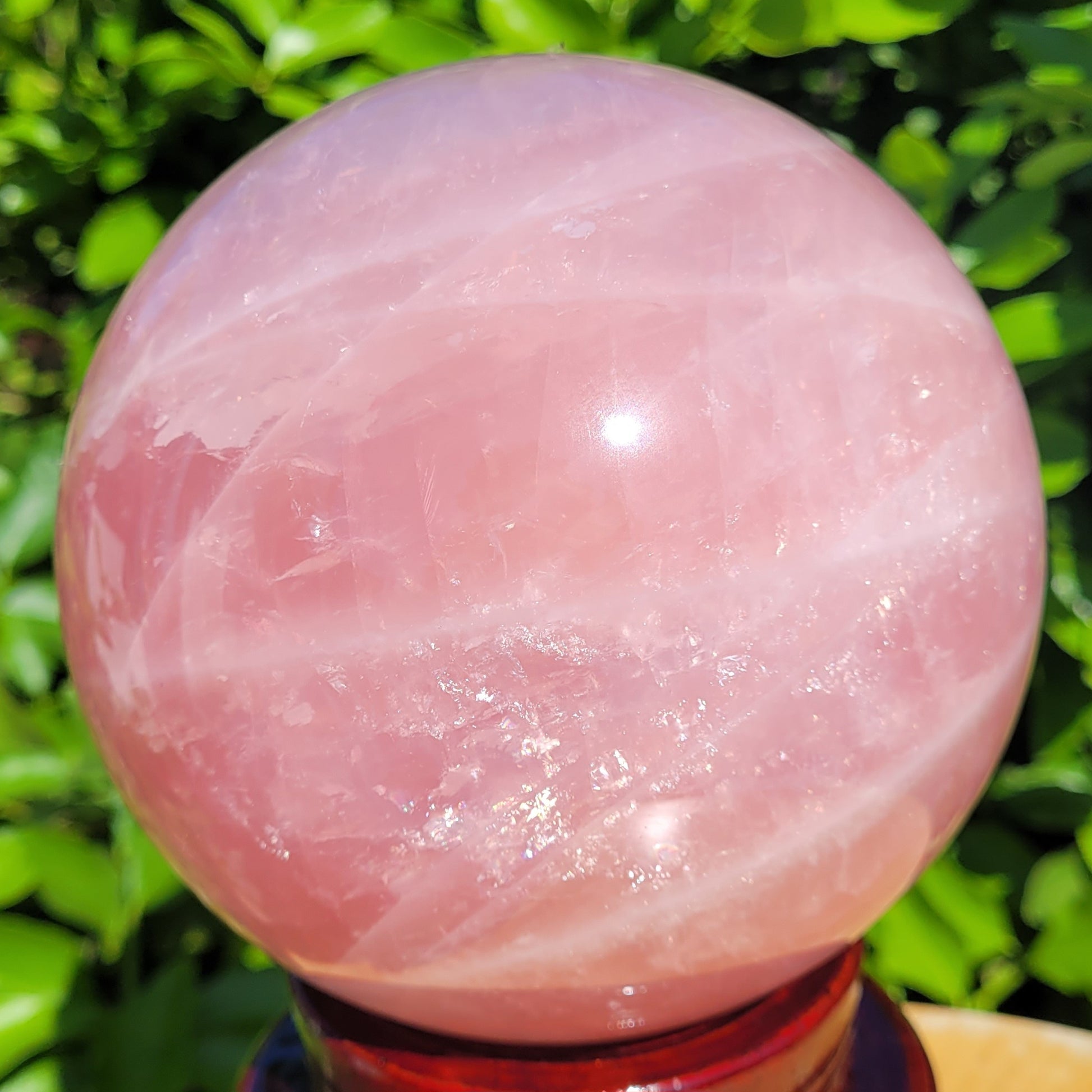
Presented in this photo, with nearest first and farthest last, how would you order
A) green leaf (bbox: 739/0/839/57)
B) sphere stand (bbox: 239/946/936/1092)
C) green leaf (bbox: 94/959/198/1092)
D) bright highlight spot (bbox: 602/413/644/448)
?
1. bright highlight spot (bbox: 602/413/644/448)
2. sphere stand (bbox: 239/946/936/1092)
3. green leaf (bbox: 739/0/839/57)
4. green leaf (bbox: 94/959/198/1092)

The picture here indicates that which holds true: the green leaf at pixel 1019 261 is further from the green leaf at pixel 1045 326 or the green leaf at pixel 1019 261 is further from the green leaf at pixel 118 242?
the green leaf at pixel 118 242

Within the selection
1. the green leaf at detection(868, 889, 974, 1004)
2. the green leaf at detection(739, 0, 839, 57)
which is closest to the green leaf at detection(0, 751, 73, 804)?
the green leaf at detection(868, 889, 974, 1004)

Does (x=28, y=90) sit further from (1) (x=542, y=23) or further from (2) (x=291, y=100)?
(1) (x=542, y=23)

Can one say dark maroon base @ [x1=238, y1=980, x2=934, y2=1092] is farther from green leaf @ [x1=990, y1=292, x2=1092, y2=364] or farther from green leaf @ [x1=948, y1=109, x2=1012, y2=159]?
green leaf @ [x1=948, y1=109, x2=1012, y2=159]

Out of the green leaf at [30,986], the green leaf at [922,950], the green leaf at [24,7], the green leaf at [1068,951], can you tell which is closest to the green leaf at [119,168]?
the green leaf at [24,7]

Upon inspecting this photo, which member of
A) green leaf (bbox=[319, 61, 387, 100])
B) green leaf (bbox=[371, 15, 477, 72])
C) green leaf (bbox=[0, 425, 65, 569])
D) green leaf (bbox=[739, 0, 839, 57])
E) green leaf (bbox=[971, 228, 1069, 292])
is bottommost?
green leaf (bbox=[0, 425, 65, 569])

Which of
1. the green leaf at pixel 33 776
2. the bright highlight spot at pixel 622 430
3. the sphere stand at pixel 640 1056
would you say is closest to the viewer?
the bright highlight spot at pixel 622 430

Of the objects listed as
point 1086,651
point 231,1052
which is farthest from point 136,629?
point 1086,651
